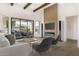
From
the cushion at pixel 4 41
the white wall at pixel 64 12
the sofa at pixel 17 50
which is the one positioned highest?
the white wall at pixel 64 12

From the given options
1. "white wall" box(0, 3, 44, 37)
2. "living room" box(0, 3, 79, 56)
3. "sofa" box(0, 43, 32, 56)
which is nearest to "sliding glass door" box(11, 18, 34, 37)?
"living room" box(0, 3, 79, 56)

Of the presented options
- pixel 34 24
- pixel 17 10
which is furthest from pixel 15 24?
pixel 34 24

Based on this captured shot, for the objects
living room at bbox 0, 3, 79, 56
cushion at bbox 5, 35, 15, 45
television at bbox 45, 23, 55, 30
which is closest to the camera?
living room at bbox 0, 3, 79, 56

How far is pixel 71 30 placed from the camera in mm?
2752

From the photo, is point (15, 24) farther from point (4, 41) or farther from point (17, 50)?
point (17, 50)

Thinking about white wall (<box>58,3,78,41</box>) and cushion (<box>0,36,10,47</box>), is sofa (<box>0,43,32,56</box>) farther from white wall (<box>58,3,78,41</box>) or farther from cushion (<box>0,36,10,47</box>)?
white wall (<box>58,3,78,41</box>)

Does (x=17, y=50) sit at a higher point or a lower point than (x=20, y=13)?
lower

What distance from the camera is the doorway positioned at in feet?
8.80

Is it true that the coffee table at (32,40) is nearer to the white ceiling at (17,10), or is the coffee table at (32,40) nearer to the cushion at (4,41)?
the cushion at (4,41)

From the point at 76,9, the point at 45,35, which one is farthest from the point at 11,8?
the point at 76,9

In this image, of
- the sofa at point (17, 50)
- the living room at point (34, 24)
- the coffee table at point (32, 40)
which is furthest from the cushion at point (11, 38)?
the coffee table at point (32, 40)

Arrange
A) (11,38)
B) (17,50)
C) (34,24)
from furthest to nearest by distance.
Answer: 1. (34,24)
2. (11,38)
3. (17,50)

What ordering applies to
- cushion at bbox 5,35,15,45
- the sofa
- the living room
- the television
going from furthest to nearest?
the television
cushion at bbox 5,35,15,45
the living room
the sofa

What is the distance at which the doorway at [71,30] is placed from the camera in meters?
2.68
